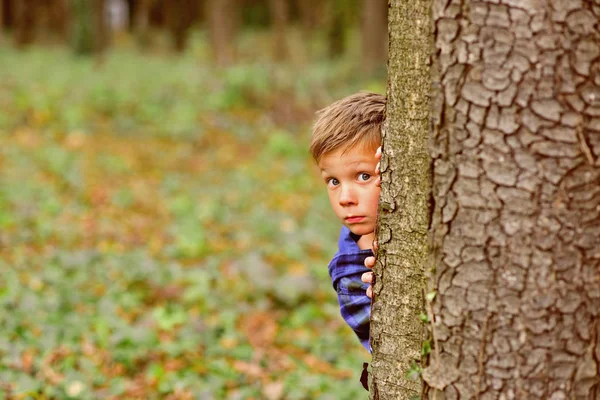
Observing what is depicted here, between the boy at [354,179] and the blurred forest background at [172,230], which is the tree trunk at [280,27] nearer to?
the blurred forest background at [172,230]

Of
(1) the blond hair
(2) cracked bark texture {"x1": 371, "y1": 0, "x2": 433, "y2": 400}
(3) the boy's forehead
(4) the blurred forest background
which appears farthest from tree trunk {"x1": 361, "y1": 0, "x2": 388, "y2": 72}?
(2) cracked bark texture {"x1": 371, "y1": 0, "x2": 433, "y2": 400}

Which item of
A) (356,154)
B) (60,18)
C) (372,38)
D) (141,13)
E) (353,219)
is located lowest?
(353,219)

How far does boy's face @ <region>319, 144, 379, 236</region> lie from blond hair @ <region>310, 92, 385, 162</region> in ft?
0.10

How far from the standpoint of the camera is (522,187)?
159 centimetres

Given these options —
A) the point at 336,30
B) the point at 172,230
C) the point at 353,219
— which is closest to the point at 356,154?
the point at 353,219

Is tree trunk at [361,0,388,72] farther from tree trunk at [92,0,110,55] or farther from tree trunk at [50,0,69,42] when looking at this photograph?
tree trunk at [50,0,69,42]

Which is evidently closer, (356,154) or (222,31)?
(356,154)

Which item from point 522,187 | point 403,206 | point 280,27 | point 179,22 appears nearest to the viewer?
point 522,187

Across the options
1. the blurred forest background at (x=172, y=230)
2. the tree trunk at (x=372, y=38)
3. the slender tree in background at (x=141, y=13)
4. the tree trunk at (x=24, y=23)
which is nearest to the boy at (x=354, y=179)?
the blurred forest background at (x=172, y=230)

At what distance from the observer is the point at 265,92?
1420 centimetres

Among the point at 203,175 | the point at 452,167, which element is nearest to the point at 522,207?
the point at 452,167

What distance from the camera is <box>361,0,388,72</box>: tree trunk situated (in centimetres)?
1608

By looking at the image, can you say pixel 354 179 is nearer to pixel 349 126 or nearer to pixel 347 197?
pixel 347 197

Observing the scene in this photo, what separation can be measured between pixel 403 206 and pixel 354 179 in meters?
0.37
